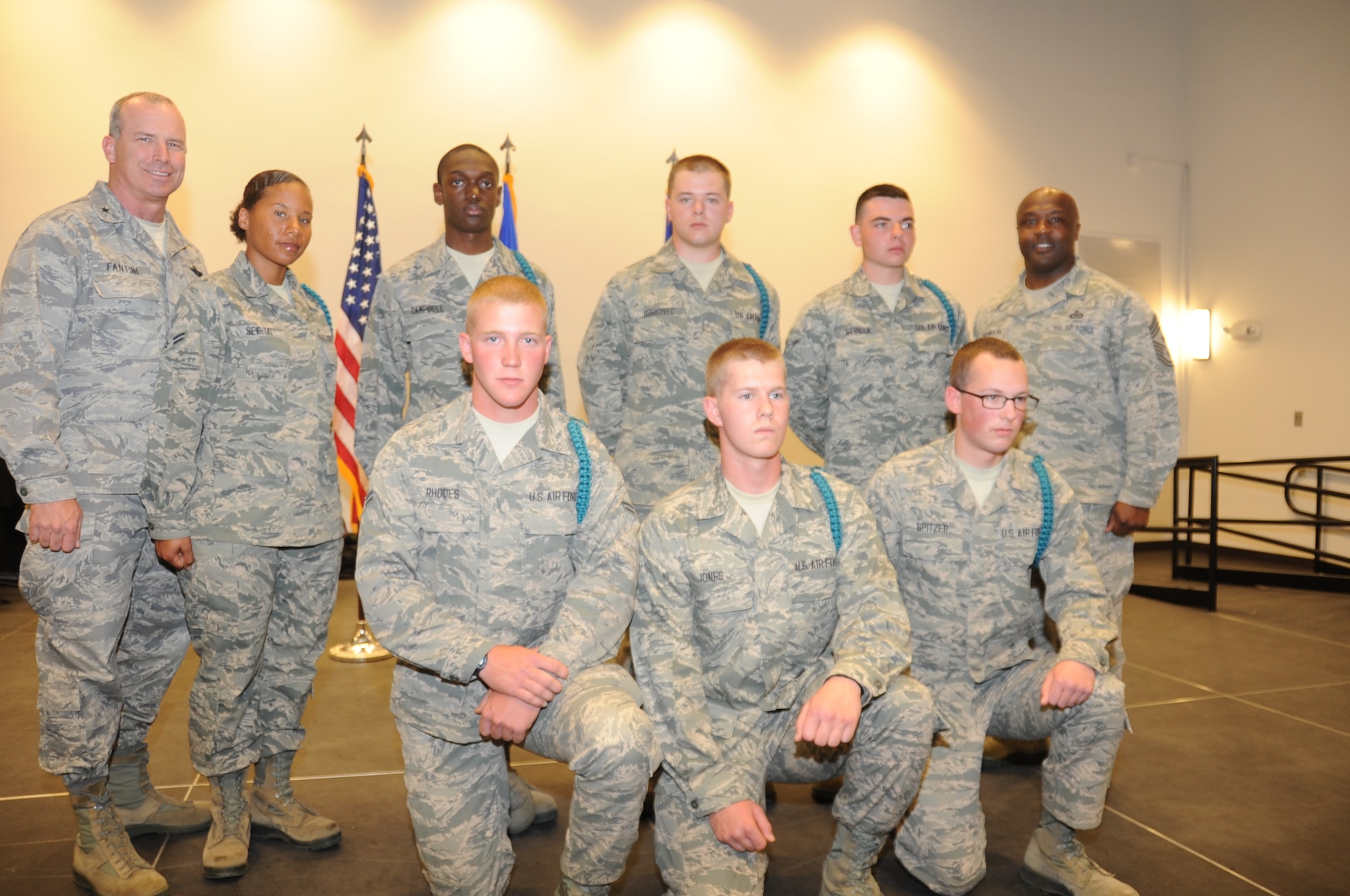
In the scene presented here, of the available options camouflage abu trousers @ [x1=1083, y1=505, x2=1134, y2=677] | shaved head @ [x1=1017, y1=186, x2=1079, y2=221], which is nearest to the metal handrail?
camouflage abu trousers @ [x1=1083, y1=505, x2=1134, y2=677]

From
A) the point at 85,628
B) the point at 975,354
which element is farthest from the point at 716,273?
the point at 85,628

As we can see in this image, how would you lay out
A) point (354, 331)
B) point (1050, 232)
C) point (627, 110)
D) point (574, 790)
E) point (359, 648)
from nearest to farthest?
point (574, 790) → point (1050, 232) → point (359, 648) → point (354, 331) → point (627, 110)

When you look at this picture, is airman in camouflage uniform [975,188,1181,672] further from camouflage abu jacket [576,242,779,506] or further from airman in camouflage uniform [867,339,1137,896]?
camouflage abu jacket [576,242,779,506]

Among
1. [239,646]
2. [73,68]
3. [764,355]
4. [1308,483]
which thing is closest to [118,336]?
[239,646]

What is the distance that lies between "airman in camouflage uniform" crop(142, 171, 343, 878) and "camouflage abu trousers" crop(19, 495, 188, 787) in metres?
0.11

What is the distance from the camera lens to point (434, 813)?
7.07ft

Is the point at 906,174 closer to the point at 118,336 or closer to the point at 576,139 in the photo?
the point at 576,139

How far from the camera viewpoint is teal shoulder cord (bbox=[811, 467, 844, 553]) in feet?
7.69

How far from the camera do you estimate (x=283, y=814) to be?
108 inches

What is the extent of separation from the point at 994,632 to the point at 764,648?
0.69 metres

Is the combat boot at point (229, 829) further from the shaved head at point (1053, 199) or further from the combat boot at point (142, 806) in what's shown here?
the shaved head at point (1053, 199)

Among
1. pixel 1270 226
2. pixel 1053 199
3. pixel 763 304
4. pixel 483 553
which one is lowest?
pixel 483 553

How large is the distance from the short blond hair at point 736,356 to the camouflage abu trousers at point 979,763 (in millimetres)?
968

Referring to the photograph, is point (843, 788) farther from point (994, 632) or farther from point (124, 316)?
point (124, 316)
